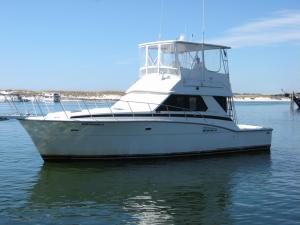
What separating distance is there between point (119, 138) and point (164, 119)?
1.88 metres

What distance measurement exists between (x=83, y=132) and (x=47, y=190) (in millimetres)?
3371

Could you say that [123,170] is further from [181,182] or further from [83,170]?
[181,182]

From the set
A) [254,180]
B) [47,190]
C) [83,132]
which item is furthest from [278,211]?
[83,132]

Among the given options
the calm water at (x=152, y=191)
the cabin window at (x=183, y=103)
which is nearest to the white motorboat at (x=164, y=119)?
the cabin window at (x=183, y=103)

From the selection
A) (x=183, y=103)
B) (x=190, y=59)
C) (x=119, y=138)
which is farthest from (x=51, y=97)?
(x=190, y=59)

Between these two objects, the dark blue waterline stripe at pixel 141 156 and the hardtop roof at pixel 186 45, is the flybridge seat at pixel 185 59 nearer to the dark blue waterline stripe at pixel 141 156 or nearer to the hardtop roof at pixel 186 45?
the hardtop roof at pixel 186 45

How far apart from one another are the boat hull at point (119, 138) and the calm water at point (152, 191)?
43 cm

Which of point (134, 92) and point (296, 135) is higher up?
point (134, 92)

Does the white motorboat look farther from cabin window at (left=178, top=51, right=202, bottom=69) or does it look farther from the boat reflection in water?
the boat reflection in water

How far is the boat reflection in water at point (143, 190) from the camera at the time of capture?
11164 mm

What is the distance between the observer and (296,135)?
31016 millimetres

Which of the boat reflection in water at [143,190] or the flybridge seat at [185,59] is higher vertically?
the flybridge seat at [185,59]

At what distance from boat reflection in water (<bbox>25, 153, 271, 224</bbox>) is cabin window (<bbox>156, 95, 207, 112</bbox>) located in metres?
2.04

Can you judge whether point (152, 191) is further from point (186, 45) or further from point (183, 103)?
point (186, 45)
